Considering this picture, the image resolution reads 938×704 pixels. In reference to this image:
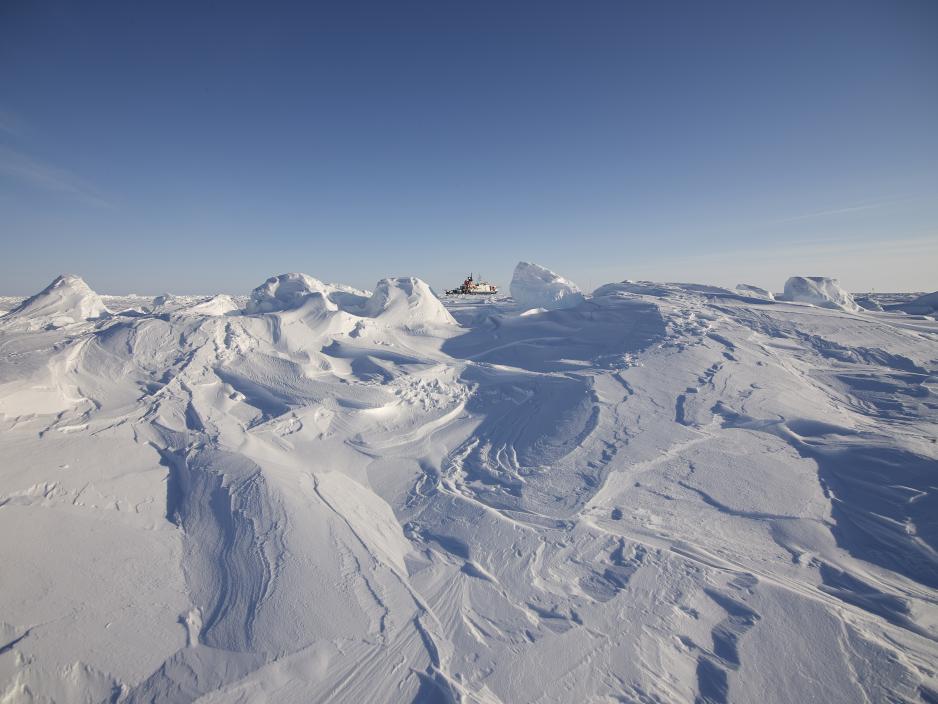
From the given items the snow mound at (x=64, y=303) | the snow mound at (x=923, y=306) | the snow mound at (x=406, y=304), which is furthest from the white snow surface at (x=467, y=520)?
the snow mound at (x=923, y=306)

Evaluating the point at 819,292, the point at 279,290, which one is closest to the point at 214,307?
the point at 279,290

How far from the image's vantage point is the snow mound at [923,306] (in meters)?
13.2

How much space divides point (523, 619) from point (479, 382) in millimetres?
4557

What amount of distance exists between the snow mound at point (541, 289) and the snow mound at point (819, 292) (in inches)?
268

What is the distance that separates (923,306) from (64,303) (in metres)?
29.2

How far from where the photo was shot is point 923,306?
1367cm

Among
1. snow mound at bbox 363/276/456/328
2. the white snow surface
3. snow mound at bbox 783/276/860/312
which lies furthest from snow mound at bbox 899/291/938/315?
snow mound at bbox 363/276/456/328

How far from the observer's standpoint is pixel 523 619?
339 centimetres

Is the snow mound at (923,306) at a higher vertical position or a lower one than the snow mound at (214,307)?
higher

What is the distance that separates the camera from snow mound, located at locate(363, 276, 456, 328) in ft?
34.3

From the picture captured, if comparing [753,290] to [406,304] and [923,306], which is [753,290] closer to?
[923,306]

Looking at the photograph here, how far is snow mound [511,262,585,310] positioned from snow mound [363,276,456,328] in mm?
4478

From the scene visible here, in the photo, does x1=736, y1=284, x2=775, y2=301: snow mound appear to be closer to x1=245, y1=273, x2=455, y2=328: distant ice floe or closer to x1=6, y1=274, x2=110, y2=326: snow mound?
x1=245, y1=273, x2=455, y2=328: distant ice floe

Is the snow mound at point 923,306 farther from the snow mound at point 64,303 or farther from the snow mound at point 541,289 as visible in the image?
the snow mound at point 64,303
